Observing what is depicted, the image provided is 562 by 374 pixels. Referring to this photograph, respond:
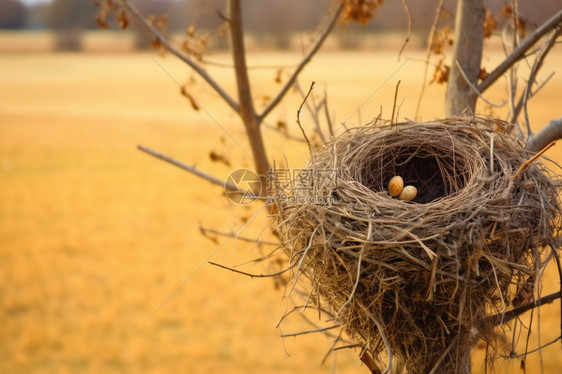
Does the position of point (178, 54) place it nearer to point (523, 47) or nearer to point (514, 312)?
point (523, 47)

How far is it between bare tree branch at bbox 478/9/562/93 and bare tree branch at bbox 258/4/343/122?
1.96 feet

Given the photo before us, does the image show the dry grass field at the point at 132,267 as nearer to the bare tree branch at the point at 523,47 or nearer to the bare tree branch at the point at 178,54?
the bare tree branch at the point at 178,54

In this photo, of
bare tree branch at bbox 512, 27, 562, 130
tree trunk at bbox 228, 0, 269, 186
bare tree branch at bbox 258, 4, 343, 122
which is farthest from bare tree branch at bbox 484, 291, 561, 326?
bare tree branch at bbox 258, 4, 343, 122

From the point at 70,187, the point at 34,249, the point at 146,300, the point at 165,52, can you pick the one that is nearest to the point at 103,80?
the point at 70,187

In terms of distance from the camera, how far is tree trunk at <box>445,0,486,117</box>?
1.65 m

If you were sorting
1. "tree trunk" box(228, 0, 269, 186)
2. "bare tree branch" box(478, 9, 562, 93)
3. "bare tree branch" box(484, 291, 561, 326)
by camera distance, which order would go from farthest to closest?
"tree trunk" box(228, 0, 269, 186) → "bare tree branch" box(478, 9, 562, 93) → "bare tree branch" box(484, 291, 561, 326)

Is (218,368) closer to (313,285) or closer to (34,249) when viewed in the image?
(34,249)

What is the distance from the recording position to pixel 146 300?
1175 cm

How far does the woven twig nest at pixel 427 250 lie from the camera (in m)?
1.06

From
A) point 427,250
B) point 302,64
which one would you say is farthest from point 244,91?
point 427,250

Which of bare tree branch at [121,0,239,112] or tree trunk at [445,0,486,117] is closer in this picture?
tree trunk at [445,0,486,117]

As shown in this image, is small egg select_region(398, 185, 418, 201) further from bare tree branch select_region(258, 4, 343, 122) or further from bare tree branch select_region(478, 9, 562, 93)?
bare tree branch select_region(258, 4, 343, 122)

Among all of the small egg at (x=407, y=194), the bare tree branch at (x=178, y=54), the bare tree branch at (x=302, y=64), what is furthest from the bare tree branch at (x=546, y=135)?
the bare tree branch at (x=178, y=54)

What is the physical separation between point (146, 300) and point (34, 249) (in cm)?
383
